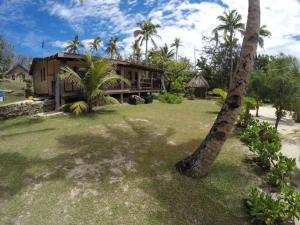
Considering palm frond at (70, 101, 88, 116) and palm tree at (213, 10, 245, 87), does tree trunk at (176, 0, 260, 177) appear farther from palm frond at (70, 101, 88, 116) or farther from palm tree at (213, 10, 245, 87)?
palm tree at (213, 10, 245, 87)

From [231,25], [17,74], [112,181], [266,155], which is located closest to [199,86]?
[231,25]

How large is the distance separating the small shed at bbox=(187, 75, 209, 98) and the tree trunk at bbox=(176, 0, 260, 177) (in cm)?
2497

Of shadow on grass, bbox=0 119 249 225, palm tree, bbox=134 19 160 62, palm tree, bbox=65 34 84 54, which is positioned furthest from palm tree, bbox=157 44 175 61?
shadow on grass, bbox=0 119 249 225

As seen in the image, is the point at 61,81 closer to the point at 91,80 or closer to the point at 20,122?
the point at 91,80

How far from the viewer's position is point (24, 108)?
12352mm

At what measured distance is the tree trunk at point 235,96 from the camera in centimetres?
525

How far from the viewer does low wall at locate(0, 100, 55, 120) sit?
458 inches

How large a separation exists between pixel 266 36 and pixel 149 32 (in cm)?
1717

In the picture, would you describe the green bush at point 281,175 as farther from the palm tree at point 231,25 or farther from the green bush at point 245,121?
the palm tree at point 231,25

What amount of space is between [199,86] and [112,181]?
26.0 metres

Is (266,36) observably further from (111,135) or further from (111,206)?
(111,206)

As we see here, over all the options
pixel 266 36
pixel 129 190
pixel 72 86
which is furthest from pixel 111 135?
pixel 266 36

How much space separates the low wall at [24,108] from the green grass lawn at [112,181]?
2611 mm

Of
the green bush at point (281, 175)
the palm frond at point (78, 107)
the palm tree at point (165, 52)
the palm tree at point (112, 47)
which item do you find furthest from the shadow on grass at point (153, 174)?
the palm tree at point (112, 47)
